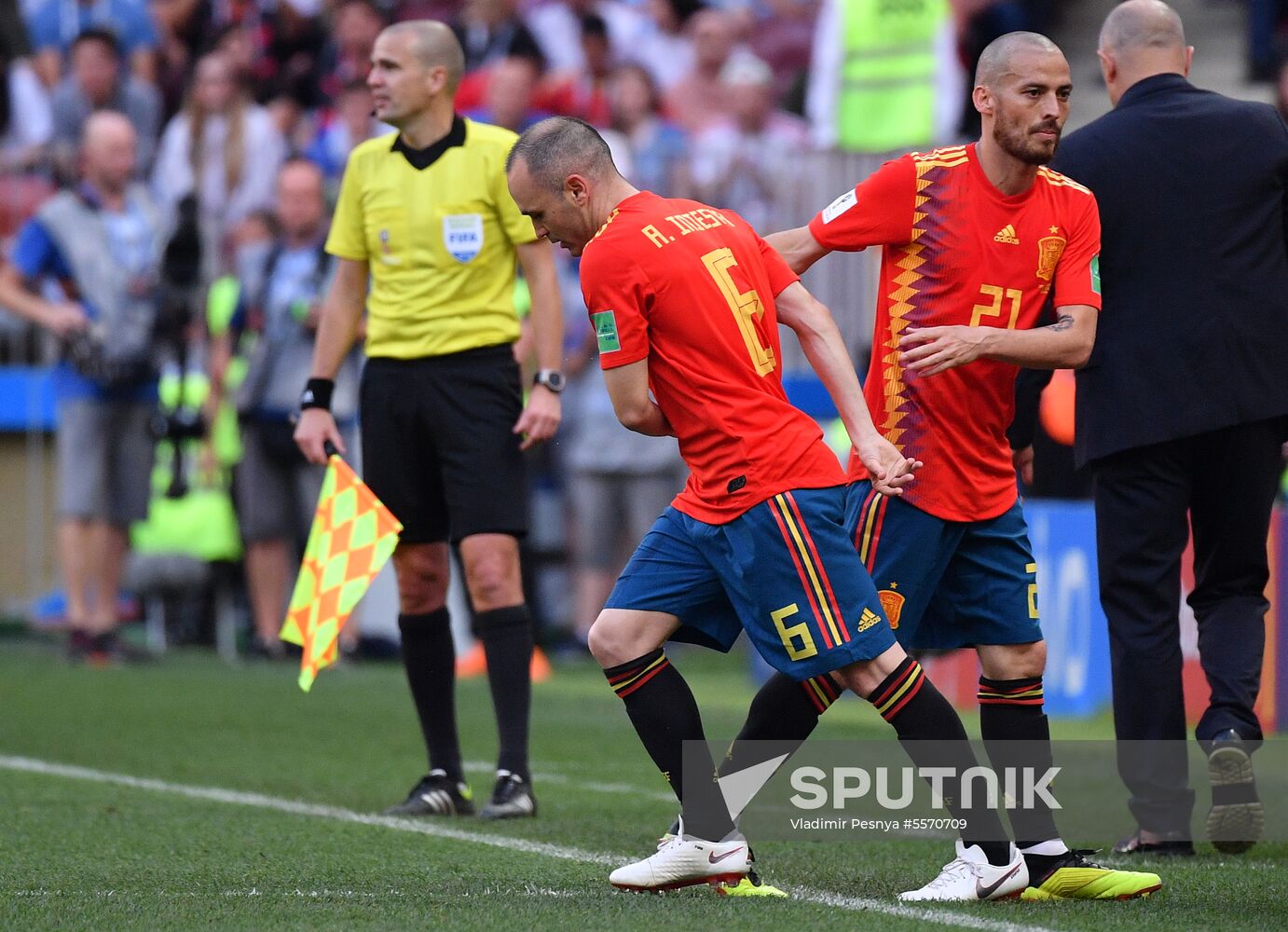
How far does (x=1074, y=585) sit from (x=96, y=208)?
551 cm

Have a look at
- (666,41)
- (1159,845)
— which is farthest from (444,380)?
(666,41)

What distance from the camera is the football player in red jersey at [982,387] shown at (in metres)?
4.56

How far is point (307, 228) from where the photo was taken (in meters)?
10.9

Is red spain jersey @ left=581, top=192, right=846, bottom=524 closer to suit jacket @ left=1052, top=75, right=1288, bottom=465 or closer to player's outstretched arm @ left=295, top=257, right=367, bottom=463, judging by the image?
suit jacket @ left=1052, top=75, right=1288, bottom=465

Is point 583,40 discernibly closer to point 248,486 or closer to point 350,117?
point 350,117

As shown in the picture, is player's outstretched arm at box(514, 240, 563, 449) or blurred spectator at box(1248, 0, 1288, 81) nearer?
player's outstretched arm at box(514, 240, 563, 449)

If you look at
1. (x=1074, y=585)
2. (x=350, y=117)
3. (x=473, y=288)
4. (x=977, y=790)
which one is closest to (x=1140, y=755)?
(x=977, y=790)

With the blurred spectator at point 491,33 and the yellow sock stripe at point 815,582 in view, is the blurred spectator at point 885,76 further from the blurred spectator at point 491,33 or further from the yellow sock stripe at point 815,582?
the yellow sock stripe at point 815,582

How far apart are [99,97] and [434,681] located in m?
9.98

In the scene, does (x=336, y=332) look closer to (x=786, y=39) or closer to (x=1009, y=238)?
(x=1009, y=238)

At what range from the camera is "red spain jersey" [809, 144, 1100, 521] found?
4.59 metres

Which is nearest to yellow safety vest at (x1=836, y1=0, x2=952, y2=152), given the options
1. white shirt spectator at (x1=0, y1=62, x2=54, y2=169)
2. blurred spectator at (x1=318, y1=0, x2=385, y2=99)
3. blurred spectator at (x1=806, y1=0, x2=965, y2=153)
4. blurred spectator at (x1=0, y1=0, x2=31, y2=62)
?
blurred spectator at (x1=806, y1=0, x2=965, y2=153)

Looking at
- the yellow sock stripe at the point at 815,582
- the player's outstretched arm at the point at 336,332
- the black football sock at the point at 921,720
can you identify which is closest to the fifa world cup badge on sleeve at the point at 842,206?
the yellow sock stripe at the point at 815,582

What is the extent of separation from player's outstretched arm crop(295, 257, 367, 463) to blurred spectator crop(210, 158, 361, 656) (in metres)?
4.52
